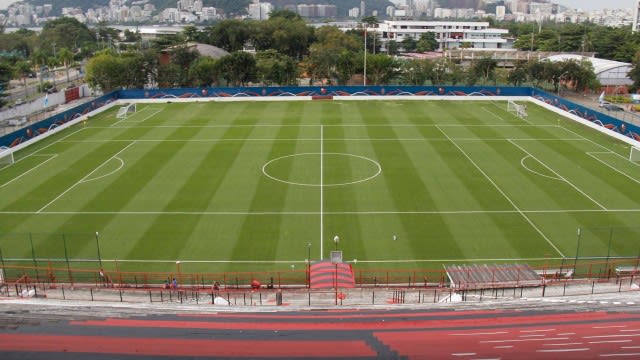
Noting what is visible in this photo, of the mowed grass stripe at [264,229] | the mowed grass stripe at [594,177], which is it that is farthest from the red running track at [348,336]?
the mowed grass stripe at [594,177]

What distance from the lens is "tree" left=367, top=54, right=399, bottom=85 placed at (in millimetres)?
76312

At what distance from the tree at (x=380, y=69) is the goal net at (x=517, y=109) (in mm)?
19729

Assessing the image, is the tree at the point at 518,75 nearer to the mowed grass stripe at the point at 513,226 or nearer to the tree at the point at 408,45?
the mowed grass stripe at the point at 513,226

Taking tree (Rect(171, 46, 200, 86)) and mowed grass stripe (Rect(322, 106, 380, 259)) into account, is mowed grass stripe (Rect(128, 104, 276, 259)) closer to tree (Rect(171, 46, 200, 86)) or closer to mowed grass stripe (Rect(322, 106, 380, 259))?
mowed grass stripe (Rect(322, 106, 380, 259))

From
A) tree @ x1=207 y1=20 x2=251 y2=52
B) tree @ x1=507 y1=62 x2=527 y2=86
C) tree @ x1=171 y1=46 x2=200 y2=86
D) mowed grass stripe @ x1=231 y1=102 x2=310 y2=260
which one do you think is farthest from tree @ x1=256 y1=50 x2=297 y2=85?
tree @ x1=207 y1=20 x2=251 y2=52

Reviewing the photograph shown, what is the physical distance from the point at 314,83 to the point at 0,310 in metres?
67.3

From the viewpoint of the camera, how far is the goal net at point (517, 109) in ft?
185

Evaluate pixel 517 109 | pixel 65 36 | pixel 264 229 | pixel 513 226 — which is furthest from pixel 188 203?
pixel 65 36

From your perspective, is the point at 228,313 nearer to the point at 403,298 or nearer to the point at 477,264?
the point at 403,298

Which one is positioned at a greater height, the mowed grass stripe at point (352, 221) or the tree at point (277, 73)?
the tree at point (277, 73)

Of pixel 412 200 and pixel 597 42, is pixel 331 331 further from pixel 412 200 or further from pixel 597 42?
pixel 597 42

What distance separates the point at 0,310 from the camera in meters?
20.2

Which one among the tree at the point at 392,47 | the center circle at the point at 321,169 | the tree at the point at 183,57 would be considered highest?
the tree at the point at 183,57

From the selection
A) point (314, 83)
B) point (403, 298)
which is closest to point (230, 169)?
point (403, 298)
